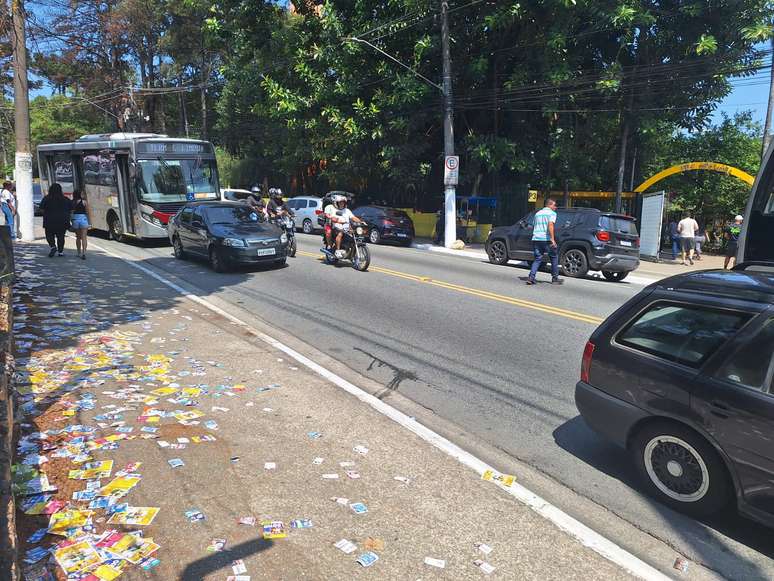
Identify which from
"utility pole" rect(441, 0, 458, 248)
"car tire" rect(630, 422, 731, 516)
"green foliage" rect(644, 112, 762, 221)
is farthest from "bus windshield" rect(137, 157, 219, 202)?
"green foliage" rect(644, 112, 762, 221)

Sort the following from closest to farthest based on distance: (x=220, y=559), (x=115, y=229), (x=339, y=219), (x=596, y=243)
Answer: (x=220, y=559), (x=596, y=243), (x=339, y=219), (x=115, y=229)

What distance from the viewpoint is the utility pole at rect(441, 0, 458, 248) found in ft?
66.7

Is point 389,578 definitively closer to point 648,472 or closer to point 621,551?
point 621,551

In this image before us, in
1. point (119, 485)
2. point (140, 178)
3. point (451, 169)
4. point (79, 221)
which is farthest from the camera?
point (451, 169)

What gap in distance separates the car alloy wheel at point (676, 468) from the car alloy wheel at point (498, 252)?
1229 cm

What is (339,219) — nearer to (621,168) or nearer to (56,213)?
(56,213)

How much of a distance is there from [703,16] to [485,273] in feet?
47.9

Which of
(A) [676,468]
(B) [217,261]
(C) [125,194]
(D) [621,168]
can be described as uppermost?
(D) [621,168]

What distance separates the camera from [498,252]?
16.2 meters

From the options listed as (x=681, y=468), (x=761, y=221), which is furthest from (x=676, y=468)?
(x=761, y=221)

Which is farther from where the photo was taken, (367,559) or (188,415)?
(188,415)

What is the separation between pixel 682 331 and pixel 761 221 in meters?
3.95

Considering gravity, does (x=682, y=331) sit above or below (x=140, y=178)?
below

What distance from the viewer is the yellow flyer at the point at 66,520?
3.18 m
